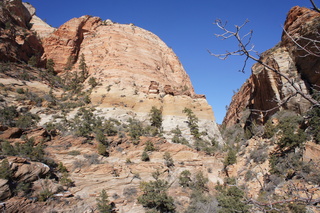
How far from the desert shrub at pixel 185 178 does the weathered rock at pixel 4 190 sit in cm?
1022

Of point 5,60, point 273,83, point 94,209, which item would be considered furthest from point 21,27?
point 273,83

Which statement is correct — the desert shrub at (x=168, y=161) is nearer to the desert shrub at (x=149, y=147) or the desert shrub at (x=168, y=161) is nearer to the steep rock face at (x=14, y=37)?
the desert shrub at (x=149, y=147)

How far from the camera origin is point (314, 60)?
20.1 m

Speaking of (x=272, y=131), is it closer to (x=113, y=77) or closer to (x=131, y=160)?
(x=131, y=160)

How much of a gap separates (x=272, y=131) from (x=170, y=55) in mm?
32586

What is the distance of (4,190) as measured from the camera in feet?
32.8

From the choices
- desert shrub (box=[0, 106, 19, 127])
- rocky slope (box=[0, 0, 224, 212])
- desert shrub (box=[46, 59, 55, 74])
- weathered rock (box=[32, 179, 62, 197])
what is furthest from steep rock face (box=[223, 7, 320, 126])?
desert shrub (box=[46, 59, 55, 74])

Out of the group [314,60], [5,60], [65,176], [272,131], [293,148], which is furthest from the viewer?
[5,60]

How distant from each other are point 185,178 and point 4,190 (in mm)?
10674

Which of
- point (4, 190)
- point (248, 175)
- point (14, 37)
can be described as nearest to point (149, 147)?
point (248, 175)

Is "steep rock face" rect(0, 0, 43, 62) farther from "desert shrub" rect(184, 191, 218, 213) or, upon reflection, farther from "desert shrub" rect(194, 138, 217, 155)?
"desert shrub" rect(184, 191, 218, 213)

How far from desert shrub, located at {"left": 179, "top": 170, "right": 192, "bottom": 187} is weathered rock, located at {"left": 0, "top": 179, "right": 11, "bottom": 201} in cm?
1022

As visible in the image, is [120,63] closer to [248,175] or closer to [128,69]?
[128,69]

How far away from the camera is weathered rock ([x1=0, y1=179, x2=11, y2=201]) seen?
32.2 feet
